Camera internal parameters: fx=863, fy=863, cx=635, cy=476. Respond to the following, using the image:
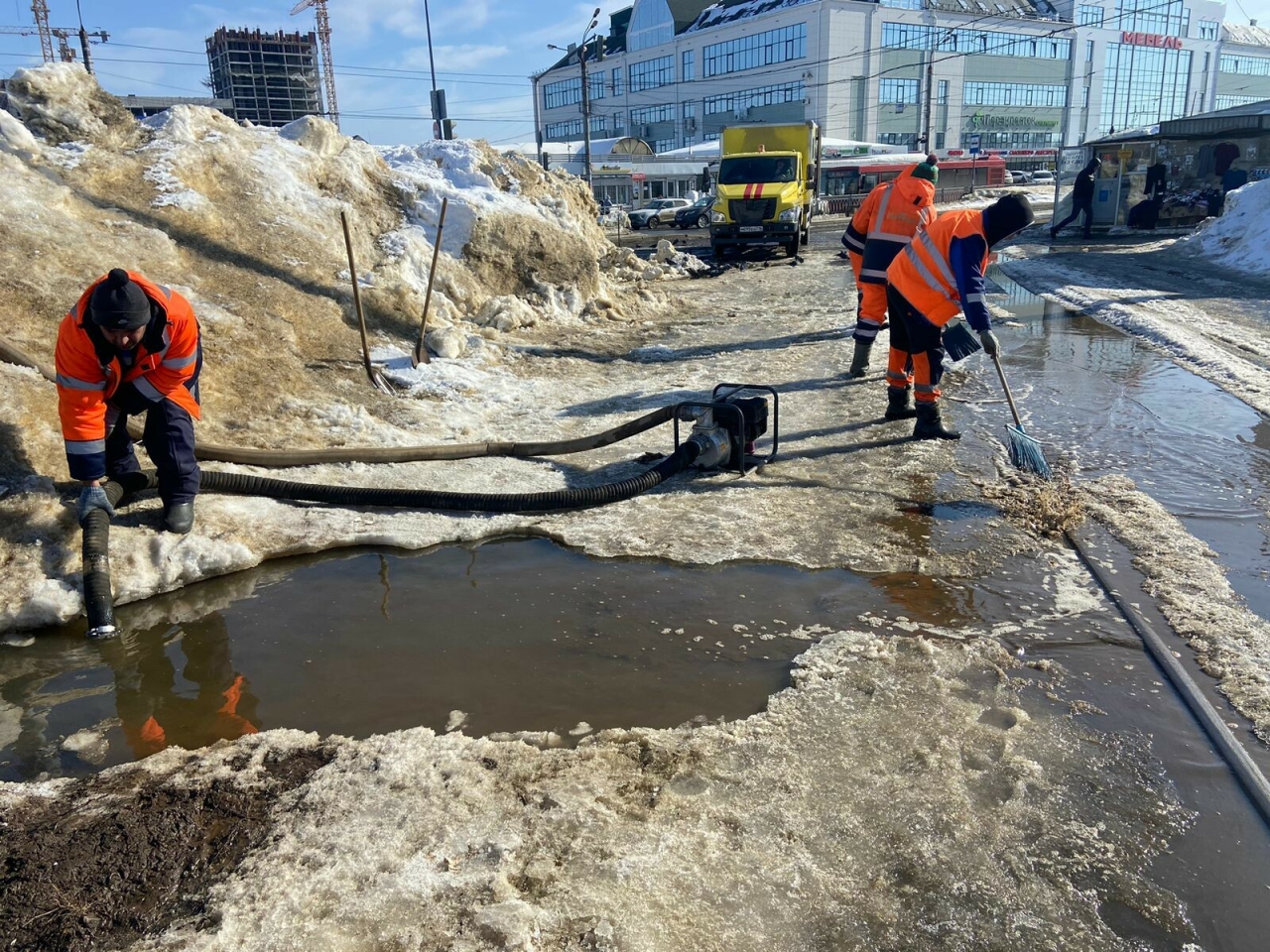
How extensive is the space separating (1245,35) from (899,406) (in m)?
105

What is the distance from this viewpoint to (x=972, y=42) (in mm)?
66188

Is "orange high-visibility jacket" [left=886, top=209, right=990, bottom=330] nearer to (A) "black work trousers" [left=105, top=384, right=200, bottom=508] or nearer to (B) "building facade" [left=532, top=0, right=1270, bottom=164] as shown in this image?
(A) "black work trousers" [left=105, top=384, right=200, bottom=508]

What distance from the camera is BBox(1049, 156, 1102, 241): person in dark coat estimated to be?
21.3 meters

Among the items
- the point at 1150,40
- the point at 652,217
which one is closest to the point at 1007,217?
the point at 652,217

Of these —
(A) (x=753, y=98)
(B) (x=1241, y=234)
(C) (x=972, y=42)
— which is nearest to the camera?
(B) (x=1241, y=234)

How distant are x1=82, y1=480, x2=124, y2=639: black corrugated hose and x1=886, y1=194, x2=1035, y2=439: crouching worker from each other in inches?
199

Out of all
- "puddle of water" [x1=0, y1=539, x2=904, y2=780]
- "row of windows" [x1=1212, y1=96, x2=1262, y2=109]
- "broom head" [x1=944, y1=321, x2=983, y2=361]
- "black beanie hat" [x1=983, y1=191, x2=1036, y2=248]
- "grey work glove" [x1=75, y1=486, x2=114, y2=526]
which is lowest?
"puddle of water" [x1=0, y1=539, x2=904, y2=780]

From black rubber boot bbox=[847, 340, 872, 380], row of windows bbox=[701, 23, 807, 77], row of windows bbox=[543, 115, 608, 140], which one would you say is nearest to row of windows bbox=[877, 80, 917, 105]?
row of windows bbox=[701, 23, 807, 77]

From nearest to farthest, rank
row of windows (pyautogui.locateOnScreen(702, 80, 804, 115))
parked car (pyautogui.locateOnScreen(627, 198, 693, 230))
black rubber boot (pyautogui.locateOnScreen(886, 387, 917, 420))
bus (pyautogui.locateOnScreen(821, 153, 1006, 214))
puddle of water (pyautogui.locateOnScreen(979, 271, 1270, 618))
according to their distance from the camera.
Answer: puddle of water (pyautogui.locateOnScreen(979, 271, 1270, 618)) < black rubber boot (pyautogui.locateOnScreen(886, 387, 917, 420)) < parked car (pyautogui.locateOnScreen(627, 198, 693, 230)) < bus (pyautogui.locateOnScreen(821, 153, 1006, 214)) < row of windows (pyautogui.locateOnScreen(702, 80, 804, 115))

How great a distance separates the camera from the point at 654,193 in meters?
51.2

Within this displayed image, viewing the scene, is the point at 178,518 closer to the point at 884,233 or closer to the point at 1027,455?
the point at 1027,455

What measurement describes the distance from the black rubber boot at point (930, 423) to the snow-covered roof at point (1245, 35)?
328 ft

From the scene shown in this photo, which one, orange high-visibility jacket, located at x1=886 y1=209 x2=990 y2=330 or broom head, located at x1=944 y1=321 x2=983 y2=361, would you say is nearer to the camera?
orange high-visibility jacket, located at x1=886 y1=209 x2=990 y2=330

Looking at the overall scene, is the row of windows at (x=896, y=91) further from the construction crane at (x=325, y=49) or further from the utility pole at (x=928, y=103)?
the construction crane at (x=325, y=49)
